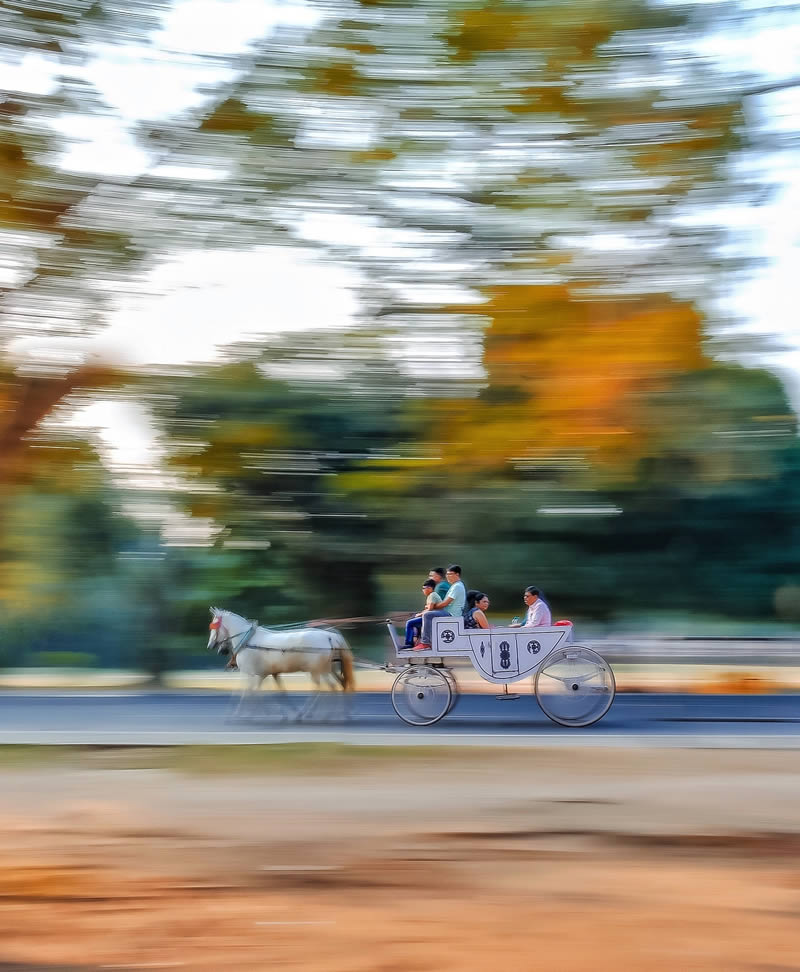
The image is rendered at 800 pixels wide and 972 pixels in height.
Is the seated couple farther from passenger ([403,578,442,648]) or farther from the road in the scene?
the road

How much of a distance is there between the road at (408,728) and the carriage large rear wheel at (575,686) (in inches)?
7.3

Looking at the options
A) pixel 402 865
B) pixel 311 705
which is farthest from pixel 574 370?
pixel 311 705

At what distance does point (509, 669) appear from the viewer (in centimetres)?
1068

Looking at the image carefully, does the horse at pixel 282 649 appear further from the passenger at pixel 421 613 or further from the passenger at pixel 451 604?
the passenger at pixel 451 604

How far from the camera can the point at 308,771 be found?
883cm

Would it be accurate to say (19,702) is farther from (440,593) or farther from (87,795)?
(87,795)

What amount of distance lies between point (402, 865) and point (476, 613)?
17.3 ft

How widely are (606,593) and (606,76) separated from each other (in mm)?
17445

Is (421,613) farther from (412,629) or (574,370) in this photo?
(574,370)

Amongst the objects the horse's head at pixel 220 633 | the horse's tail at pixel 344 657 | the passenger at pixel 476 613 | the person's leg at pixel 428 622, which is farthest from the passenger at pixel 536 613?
the horse's head at pixel 220 633

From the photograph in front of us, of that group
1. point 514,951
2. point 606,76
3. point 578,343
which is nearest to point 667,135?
point 606,76

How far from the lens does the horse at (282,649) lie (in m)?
12.0

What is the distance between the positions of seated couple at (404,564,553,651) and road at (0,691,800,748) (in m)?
1.03

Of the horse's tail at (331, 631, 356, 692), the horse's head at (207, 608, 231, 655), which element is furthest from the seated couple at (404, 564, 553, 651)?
the horse's head at (207, 608, 231, 655)
